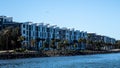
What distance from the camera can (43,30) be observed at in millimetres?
157750

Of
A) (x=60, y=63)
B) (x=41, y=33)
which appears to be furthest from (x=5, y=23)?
(x=60, y=63)

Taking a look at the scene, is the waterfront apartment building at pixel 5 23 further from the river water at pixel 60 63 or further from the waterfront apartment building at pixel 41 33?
the river water at pixel 60 63

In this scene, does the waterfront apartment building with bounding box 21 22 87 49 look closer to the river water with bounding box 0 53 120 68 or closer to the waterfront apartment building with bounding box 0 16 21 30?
the waterfront apartment building with bounding box 0 16 21 30

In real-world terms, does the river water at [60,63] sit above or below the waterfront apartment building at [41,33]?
below

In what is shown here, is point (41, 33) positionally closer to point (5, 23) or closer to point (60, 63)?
point (5, 23)

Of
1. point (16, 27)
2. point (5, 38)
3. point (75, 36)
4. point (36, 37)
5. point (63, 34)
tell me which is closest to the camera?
point (5, 38)

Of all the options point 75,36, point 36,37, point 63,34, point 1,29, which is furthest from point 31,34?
point 75,36

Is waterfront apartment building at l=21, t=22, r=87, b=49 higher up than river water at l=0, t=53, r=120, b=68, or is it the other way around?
waterfront apartment building at l=21, t=22, r=87, b=49

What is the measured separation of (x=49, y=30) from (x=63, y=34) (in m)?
18.7

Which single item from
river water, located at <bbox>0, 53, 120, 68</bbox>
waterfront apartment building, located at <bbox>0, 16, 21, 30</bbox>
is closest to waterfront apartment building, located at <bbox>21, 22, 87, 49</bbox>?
waterfront apartment building, located at <bbox>0, 16, 21, 30</bbox>

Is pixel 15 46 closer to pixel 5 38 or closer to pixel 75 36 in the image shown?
pixel 5 38

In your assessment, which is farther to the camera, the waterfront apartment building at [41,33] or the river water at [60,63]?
the waterfront apartment building at [41,33]

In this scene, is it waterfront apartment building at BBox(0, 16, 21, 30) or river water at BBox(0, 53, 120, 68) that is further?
waterfront apartment building at BBox(0, 16, 21, 30)

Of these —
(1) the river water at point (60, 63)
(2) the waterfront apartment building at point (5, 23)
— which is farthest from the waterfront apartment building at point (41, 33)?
(1) the river water at point (60, 63)
